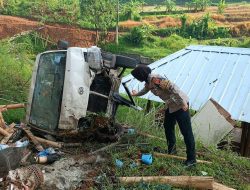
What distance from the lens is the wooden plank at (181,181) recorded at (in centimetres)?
548

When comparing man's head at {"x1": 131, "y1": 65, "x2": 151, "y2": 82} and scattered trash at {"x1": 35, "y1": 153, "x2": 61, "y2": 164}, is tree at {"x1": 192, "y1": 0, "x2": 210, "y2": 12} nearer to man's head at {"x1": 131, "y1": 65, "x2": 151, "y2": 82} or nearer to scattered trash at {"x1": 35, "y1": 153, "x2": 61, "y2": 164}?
man's head at {"x1": 131, "y1": 65, "x2": 151, "y2": 82}

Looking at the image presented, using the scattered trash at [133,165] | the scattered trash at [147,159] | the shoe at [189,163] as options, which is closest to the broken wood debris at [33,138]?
the scattered trash at [133,165]

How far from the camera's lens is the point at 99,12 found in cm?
2564

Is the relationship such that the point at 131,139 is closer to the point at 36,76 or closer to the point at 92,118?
the point at 92,118

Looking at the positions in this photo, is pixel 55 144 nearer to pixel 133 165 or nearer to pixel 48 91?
pixel 48 91

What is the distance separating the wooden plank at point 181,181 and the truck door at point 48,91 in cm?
199

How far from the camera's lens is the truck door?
6.93m

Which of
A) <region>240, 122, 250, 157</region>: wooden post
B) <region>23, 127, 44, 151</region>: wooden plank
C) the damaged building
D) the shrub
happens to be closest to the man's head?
<region>23, 127, 44, 151</region>: wooden plank

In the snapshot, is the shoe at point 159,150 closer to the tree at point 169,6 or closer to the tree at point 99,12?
the tree at point 99,12

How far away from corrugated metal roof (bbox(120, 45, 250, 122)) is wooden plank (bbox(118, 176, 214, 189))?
4287mm

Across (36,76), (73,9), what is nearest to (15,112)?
(36,76)

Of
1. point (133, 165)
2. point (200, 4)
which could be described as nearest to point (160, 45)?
point (200, 4)

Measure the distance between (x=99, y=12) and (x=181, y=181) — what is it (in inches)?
838

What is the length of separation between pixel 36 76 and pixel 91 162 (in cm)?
197
